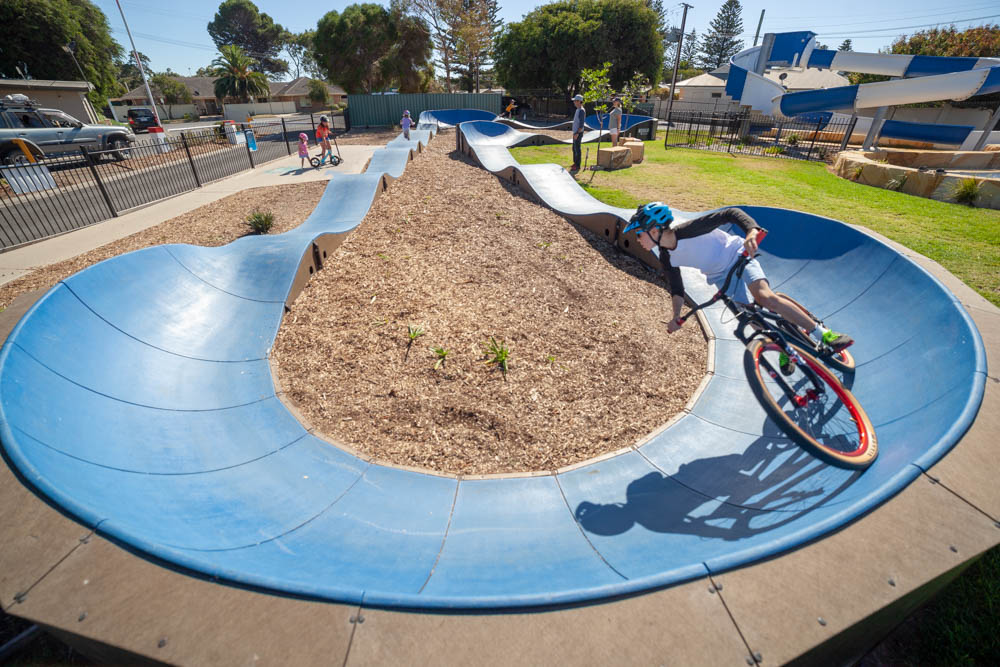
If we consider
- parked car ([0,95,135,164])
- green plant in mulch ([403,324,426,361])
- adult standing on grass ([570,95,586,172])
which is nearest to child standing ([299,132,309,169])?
parked car ([0,95,135,164])

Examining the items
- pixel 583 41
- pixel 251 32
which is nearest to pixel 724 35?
pixel 583 41

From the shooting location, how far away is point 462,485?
4438 mm

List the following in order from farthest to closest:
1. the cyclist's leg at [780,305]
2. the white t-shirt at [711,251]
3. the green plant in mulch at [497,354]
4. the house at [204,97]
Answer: the house at [204,97], the green plant in mulch at [497,354], the white t-shirt at [711,251], the cyclist's leg at [780,305]

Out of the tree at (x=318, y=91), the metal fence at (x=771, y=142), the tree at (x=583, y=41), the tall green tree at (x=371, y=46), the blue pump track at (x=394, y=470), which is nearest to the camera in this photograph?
the blue pump track at (x=394, y=470)

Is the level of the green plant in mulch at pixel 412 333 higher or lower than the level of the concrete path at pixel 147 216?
lower

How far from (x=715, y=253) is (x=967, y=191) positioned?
14.4m

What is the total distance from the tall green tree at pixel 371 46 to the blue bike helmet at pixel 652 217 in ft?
184

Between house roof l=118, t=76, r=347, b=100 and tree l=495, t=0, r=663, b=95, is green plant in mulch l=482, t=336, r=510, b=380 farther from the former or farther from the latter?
house roof l=118, t=76, r=347, b=100

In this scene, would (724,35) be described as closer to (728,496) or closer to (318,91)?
(318,91)

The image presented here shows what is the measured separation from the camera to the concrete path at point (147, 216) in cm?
962

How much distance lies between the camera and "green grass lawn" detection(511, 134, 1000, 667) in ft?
9.71

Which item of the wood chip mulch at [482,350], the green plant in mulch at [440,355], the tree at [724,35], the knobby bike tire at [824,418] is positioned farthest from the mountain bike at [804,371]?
the tree at [724,35]

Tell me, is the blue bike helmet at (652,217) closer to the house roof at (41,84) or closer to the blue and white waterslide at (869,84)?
the blue and white waterslide at (869,84)

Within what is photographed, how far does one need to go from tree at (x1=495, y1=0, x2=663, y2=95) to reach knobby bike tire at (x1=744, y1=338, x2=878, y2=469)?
1929 inches
